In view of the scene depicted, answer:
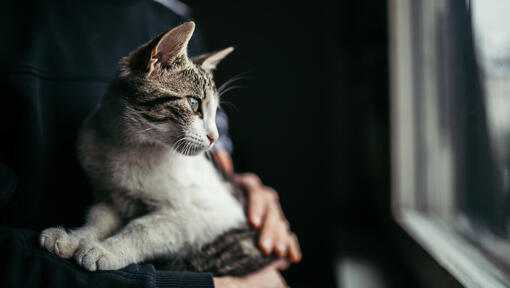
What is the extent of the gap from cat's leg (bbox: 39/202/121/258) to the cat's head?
177mm

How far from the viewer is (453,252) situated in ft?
3.02

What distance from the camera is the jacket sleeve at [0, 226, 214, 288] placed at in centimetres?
52

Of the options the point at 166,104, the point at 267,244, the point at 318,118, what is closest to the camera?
the point at 166,104

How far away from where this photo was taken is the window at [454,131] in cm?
77

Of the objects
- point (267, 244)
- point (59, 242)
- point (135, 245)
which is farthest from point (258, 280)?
point (59, 242)

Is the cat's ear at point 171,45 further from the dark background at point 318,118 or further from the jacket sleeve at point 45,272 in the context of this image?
the dark background at point 318,118

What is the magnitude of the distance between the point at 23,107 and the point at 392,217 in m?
1.34

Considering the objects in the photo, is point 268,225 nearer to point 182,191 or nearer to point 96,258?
point 182,191

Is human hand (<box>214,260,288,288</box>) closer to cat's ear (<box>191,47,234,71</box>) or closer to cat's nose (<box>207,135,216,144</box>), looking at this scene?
cat's nose (<box>207,135,216,144</box>)

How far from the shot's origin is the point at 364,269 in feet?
4.40

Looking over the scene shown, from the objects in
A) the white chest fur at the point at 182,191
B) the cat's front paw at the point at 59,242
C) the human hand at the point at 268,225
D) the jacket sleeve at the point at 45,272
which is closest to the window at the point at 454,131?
the human hand at the point at 268,225

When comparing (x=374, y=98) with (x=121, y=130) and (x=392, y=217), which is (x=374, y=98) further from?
(x=121, y=130)

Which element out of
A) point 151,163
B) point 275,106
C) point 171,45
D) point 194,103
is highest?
point 171,45

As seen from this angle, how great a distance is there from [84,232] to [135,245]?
11cm
